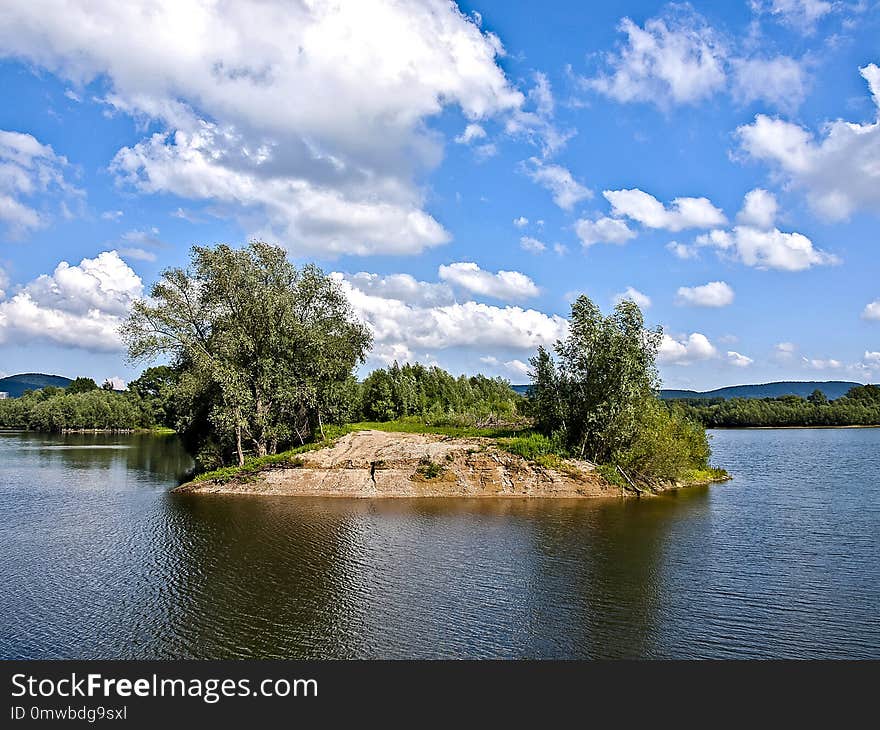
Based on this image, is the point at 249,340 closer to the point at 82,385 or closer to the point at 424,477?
the point at 424,477

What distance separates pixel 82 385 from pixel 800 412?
578 feet

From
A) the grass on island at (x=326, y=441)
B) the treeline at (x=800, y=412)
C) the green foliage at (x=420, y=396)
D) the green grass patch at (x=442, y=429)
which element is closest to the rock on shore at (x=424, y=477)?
the grass on island at (x=326, y=441)

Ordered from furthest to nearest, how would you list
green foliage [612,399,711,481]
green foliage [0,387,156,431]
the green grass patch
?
green foliage [0,387,156,431], the green grass patch, green foliage [612,399,711,481]

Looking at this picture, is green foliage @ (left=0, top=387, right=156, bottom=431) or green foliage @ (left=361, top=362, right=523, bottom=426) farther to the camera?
green foliage @ (left=0, top=387, right=156, bottom=431)

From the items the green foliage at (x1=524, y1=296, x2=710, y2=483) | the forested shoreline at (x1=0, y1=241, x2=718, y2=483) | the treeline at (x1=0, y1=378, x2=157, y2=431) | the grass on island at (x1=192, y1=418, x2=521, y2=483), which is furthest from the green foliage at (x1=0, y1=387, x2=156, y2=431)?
the green foliage at (x1=524, y1=296, x2=710, y2=483)

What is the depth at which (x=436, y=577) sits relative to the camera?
21188 millimetres

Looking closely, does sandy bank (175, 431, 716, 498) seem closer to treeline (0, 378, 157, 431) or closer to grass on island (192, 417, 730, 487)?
grass on island (192, 417, 730, 487)

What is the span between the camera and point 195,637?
16078 millimetres

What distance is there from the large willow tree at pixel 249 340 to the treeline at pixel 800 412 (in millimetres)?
108179

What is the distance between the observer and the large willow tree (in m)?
43.7

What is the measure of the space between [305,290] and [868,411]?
142783 millimetres

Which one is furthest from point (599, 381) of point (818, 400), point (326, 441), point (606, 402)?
point (818, 400)

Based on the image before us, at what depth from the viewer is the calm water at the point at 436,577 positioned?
15.9 metres

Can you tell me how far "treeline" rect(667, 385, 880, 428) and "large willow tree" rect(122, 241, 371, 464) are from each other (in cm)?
10818
